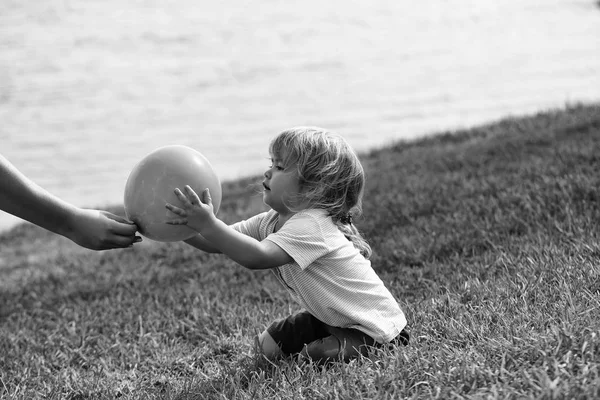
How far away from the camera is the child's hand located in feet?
8.55

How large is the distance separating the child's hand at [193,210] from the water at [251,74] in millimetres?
4731

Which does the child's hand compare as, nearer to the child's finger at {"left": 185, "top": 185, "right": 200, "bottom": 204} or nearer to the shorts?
the child's finger at {"left": 185, "top": 185, "right": 200, "bottom": 204}

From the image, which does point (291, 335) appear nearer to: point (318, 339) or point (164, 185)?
point (318, 339)

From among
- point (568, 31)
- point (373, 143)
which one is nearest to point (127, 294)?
point (373, 143)

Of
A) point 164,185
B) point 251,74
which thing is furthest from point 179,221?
point 251,74

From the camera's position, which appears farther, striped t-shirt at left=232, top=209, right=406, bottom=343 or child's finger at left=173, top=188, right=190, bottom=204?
striped t-shirt at left=232, top=209, right=406, bottom=343

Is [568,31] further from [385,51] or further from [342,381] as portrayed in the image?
[342,381]

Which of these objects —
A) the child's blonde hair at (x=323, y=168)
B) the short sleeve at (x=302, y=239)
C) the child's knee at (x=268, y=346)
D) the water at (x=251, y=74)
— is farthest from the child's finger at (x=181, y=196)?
the water at (x=251, y=74)

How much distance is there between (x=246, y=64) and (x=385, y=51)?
95.6 inches

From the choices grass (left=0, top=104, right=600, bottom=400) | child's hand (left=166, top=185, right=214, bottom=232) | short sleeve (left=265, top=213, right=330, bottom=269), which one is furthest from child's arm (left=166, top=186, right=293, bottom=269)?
grass (left=0, top=104, right=600, bottom=400)

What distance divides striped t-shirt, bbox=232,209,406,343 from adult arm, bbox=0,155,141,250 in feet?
1.91

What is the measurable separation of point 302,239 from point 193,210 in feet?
1.35

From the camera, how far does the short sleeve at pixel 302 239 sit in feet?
8.93

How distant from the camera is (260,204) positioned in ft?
19.3
